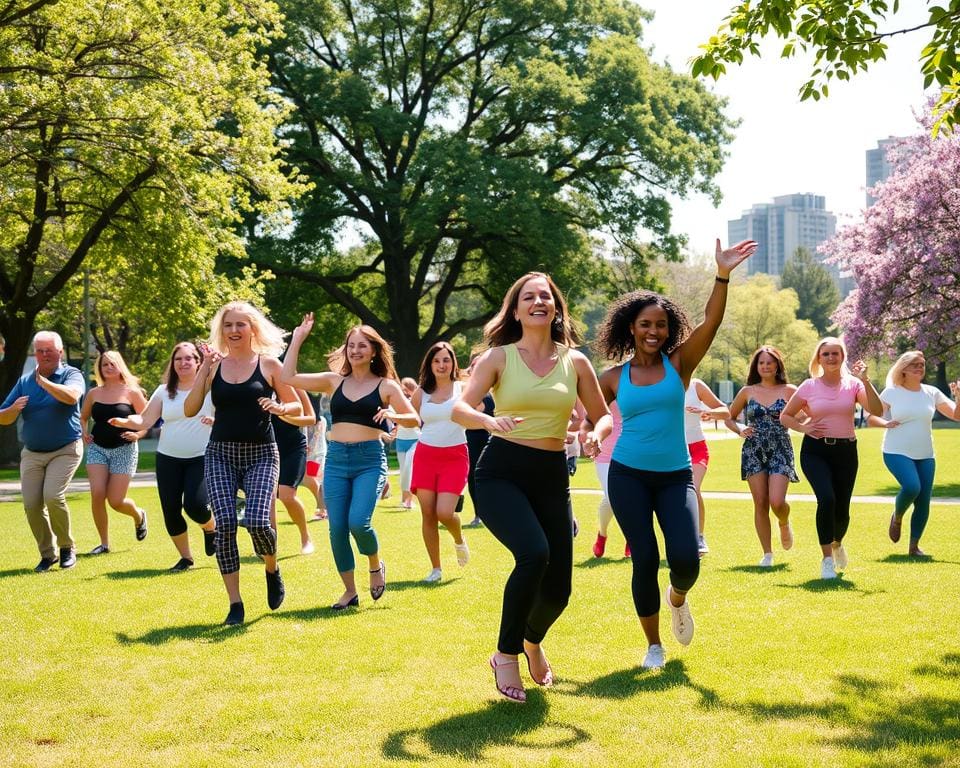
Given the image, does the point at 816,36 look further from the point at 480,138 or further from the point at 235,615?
the point at 480,138

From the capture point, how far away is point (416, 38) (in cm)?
3538

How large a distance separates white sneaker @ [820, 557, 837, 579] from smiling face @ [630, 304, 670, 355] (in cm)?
413

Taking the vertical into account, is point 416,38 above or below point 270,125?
above

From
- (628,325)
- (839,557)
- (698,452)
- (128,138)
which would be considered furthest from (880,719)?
(128,138)

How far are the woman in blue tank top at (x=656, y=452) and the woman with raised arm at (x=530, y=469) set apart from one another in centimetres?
38

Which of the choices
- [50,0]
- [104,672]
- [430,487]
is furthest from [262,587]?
[50,0]

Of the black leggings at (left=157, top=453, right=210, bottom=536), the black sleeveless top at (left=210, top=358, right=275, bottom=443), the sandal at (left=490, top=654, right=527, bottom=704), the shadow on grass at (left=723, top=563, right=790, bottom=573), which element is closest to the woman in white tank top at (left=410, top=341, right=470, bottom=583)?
the black leggings at (left=157, top=453, right=210, bottom=536)

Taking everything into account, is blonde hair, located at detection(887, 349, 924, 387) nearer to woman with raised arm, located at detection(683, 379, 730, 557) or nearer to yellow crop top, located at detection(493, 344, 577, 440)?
woman with raised arm, located at detection(683, 379, 730, 557)

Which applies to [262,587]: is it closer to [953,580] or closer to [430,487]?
[430,487]

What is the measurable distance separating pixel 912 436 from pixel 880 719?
6.61 metres

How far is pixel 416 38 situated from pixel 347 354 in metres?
29.0

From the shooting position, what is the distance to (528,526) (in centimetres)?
548

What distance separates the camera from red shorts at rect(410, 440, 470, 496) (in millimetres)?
10062

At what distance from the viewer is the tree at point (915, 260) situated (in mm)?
25578
